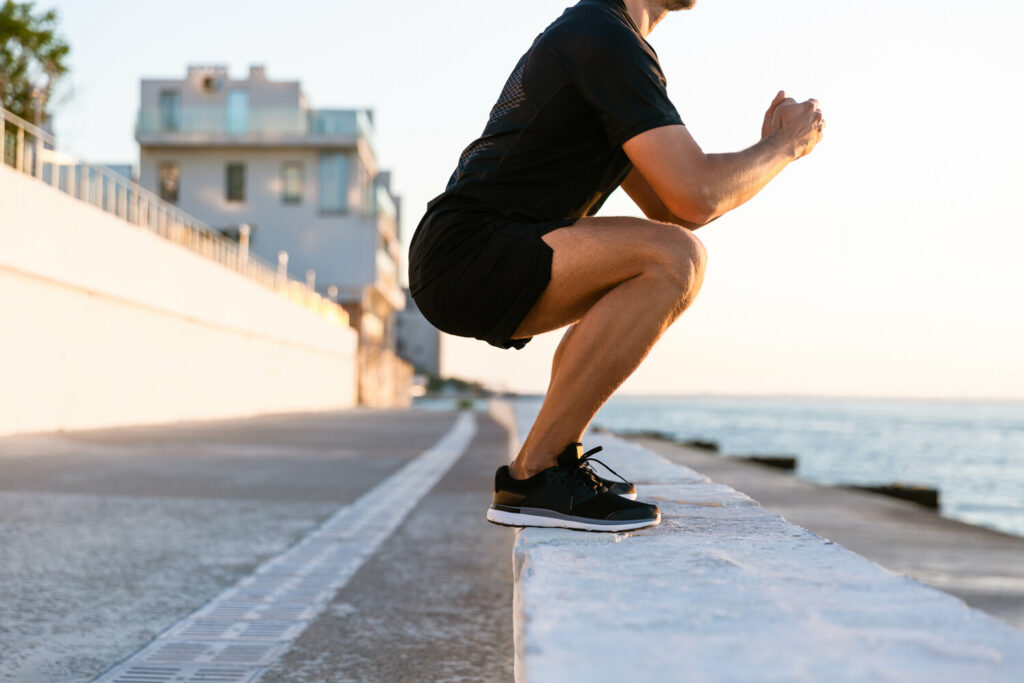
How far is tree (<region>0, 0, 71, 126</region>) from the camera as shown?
32.2 metres

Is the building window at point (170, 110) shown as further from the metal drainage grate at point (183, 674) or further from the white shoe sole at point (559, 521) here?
the white shoe sole at point (559, 521)

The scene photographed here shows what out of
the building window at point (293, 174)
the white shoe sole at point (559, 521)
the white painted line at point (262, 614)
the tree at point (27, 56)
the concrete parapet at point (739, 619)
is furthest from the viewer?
the building window at point (293, 174)

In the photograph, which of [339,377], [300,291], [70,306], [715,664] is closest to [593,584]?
[715,664]

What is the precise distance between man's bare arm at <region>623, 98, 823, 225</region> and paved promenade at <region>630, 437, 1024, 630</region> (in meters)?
3.07

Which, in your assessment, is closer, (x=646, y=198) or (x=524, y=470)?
(x=524, y=470)

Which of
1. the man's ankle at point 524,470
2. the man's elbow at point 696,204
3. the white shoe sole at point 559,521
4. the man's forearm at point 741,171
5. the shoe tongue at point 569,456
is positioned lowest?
the white shoe sole at point 559,521

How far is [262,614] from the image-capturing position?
12.1ft

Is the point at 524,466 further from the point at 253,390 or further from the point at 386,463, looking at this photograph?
the point at 253,390

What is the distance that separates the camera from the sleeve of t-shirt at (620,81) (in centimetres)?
275

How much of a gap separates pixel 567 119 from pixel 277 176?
1878 inches

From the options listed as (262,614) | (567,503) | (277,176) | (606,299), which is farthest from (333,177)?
(567,503)

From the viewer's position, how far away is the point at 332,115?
49.2 metres

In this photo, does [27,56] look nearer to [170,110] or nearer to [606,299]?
[170,110]

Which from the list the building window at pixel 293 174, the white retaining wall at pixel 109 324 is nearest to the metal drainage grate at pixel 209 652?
the white retaining wall at pixel 109 324
